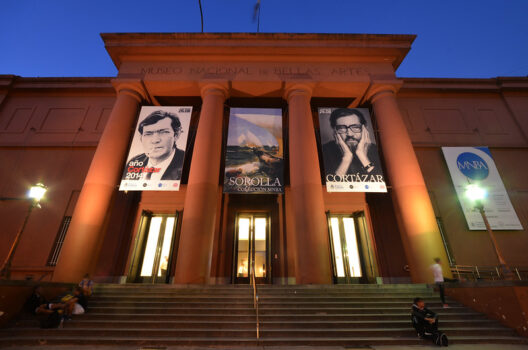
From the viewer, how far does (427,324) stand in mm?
4809

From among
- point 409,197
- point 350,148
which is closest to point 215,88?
point 350,148

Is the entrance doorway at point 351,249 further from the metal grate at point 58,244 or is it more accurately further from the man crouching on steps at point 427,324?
the metal grate at point 58,244

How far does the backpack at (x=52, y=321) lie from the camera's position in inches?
203

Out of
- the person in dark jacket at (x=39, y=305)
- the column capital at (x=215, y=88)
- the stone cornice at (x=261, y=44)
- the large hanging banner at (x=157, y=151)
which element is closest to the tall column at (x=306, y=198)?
the stone cornice at (x=261, y=44)

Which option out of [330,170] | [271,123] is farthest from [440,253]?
[271,123]

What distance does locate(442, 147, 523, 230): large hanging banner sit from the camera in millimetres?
11109

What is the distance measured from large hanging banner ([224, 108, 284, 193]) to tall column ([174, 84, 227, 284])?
0.66 metres

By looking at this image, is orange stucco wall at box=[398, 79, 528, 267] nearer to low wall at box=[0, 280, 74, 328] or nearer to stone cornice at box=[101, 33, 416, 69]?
stone cornice at box=[101, 33, 416, 69]

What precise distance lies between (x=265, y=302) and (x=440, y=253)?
22.4 feet

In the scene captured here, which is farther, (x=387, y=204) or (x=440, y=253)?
(x=387, y=204)

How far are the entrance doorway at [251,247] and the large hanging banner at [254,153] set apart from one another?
3.15 meters

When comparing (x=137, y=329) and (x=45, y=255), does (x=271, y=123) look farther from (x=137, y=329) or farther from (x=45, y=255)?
(x=45, y=255)

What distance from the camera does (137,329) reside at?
507 cm

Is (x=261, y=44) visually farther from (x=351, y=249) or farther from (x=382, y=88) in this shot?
(x=351, y=249)
